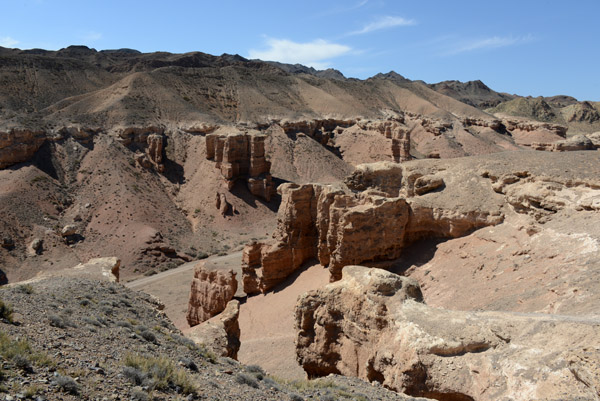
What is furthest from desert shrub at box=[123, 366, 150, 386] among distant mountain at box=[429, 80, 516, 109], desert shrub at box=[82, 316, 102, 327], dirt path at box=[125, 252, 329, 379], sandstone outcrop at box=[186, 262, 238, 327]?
distant mountain at box=[429, 80, 516, 109]

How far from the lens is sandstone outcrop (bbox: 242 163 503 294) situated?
22.0m

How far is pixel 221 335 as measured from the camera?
15555 millimetres

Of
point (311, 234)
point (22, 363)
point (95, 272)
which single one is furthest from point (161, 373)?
point (311, 234)

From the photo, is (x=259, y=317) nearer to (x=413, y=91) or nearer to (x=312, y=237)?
(x=312, y=237)

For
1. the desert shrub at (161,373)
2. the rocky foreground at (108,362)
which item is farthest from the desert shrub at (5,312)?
the desert shrub at (161,373)

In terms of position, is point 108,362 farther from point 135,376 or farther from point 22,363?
point 22,363

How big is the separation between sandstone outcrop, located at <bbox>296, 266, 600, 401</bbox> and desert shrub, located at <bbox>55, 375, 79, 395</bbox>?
717cm

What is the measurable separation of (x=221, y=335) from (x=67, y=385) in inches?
347

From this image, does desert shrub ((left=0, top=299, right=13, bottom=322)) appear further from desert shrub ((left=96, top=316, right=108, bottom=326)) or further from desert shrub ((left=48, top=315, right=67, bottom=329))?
desert shrub ((left=96, top=316, right=108, bottom=326))

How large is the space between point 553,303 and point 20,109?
6726 centimetres

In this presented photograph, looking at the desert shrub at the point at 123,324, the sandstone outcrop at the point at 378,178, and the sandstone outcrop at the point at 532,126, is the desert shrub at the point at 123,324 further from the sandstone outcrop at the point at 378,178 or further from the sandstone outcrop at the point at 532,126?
the sandstone outcrop at the point at 532,126

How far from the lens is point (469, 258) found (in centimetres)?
1975

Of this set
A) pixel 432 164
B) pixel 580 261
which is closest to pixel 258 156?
Result: pixel 432 164

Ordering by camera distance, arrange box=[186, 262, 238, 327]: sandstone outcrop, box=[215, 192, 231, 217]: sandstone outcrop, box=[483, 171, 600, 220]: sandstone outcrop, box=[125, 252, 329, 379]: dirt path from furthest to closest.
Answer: box=[215, 192, 231, 217]: sandstone outcrop, box=[186, 262, 238, 327]: sandstone outcrop, box=[125, 252, 329, 379]: dirt path, box=[483, 171, 600, 220]: sandstone outcrop
